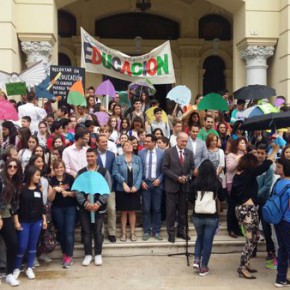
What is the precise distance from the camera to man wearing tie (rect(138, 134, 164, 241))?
8.69m

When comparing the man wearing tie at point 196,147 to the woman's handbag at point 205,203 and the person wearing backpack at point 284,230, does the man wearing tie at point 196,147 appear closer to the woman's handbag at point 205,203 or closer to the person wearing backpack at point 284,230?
the woman's handbag at point 205,203

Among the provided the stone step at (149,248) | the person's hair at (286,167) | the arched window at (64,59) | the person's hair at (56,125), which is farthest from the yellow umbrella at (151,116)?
the arched window at (64,59)

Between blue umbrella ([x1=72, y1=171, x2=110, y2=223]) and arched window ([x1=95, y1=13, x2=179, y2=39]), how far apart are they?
37.9ft

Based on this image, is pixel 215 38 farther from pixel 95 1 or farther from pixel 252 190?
pixel 252 190

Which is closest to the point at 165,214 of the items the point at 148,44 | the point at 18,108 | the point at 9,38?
the point at 18,108

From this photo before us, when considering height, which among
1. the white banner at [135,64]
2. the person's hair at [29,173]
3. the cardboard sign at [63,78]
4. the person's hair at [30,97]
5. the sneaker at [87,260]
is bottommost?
the sneaker at [87,260]

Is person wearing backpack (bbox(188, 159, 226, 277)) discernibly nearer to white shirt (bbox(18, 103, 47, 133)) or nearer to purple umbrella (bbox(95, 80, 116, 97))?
white shirt (bbox(18, 103, 47, 133))

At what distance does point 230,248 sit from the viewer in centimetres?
859

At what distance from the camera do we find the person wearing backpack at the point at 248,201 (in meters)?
7.23

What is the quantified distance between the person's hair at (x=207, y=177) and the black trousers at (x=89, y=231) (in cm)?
164

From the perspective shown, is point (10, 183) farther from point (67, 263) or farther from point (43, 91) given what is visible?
point (43, 91)

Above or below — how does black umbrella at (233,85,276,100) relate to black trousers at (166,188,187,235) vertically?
above

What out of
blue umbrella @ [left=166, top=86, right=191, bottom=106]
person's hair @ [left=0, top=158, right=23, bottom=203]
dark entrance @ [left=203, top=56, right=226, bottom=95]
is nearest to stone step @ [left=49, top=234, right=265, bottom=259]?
person's hair @ [left=0, top=158, right=23, bottom=203]

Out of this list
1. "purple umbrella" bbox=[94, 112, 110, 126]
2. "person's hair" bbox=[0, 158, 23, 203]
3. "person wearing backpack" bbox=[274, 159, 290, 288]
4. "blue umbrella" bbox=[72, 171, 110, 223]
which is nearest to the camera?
"person wearing backpack" bbox=[274, 159, 290, 288]
